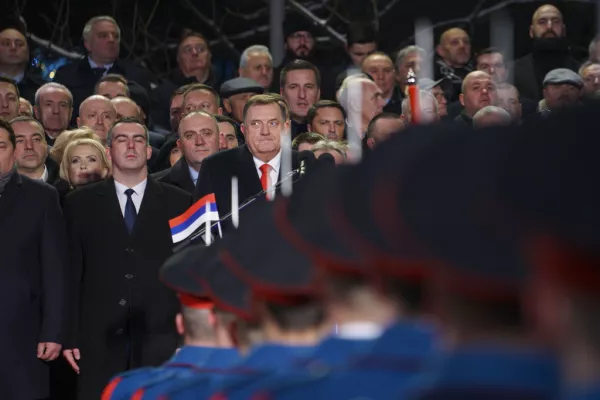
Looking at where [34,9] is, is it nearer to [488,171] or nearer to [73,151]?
[73,151]

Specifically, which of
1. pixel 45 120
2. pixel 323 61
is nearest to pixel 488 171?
pixel 45 120

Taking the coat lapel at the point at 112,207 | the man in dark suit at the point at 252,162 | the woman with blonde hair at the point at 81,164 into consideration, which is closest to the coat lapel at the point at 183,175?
the woman with blonde hair at the point at 81,164

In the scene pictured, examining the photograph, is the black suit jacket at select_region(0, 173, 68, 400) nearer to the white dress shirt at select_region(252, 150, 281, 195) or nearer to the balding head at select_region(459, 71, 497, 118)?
the white dress shirt at select_region(252, 150, 281, 195)

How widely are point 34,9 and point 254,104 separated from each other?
6.28 metres

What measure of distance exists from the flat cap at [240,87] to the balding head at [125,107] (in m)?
0.75

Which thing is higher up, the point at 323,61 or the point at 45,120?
the point at 323,61

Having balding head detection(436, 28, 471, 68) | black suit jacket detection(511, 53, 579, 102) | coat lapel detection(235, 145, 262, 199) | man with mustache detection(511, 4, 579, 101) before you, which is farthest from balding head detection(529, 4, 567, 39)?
coat lapel detection(235, 145, 262, 199)

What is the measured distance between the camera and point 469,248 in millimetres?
1985

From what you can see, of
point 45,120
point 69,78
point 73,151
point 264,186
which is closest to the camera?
point 264,186

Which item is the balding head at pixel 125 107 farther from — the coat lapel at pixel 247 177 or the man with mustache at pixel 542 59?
the man with mustache at pixel 542 59

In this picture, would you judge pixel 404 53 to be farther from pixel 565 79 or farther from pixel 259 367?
pixel 259 367

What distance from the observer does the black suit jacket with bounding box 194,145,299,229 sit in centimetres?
817

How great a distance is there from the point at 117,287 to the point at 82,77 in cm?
416

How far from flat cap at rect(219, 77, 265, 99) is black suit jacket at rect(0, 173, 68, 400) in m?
3.14
